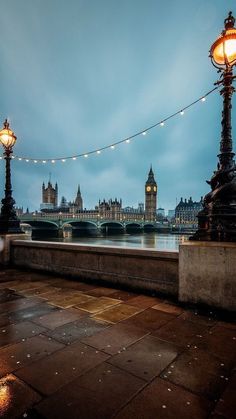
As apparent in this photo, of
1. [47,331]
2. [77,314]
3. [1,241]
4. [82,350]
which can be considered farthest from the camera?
[1,241]

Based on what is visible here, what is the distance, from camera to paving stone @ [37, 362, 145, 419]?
1.92 metres

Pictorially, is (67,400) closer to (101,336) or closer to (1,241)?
(101,336)

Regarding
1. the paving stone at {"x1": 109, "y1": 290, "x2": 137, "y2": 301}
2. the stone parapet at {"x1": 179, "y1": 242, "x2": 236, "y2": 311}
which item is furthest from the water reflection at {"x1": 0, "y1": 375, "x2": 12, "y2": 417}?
the stone parapet at {"x1": 179, "y1": 242, "x2": 236, "y2": 311}

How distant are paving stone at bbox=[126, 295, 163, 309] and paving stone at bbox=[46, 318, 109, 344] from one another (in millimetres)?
971

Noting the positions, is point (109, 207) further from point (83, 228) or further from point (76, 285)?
point (76, 285)

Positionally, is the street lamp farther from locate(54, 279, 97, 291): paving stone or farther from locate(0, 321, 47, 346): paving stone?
locate(0, 321, 47, 346): paving stone

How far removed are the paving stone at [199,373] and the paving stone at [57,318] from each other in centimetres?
171

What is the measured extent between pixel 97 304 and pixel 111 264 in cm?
134

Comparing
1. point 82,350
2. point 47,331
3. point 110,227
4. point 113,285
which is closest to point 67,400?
point 82,350

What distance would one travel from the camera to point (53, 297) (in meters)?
4.87

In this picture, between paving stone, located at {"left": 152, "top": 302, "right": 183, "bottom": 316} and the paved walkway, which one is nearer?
the paved walkway

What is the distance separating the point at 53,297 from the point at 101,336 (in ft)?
6.43

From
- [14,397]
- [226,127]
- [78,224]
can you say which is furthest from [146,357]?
[78,224]

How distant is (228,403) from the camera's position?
79.7 inches
